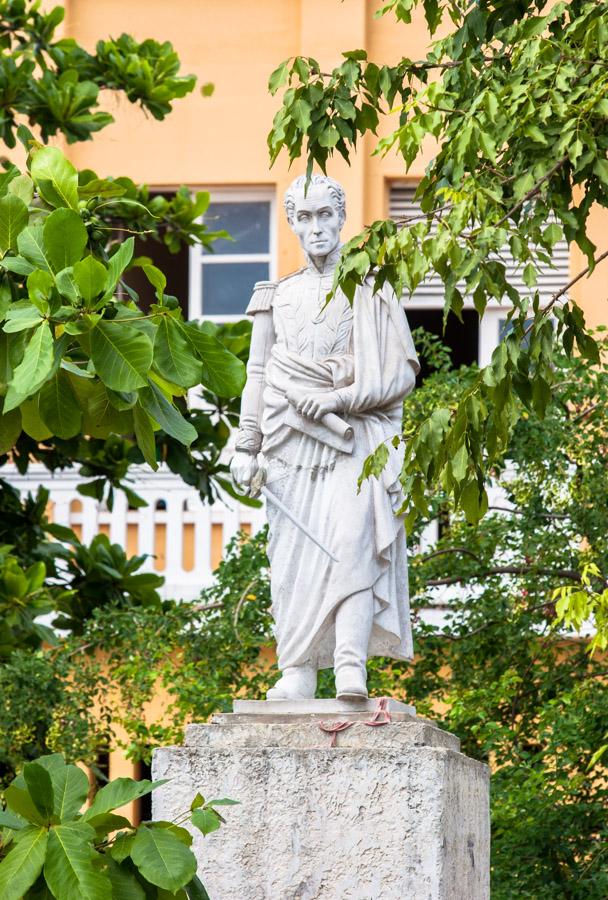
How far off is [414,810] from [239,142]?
11.1m

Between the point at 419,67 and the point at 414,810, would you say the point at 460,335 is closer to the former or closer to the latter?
the point at 419,67

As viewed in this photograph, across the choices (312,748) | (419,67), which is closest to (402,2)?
(419,67)

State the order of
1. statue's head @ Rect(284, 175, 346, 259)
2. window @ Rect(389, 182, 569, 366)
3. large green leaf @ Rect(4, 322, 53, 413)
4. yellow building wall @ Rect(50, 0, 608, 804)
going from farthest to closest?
1. yellow building wall @ Rect(50, 0, 608, 804)
2. window @ Rect(389, 182, 569, 366)
3. statue's head @ Rect(284, 175, 346, 259)
4. large green leaf @ Rect(4, 322, 53, 413)

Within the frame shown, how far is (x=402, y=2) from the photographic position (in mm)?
9383

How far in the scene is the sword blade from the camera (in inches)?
352

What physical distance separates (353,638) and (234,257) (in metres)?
10.2

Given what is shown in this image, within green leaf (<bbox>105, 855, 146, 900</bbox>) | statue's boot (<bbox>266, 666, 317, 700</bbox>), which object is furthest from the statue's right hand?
green leaf (<bbox>105, 855, 146, 900</bbox>)

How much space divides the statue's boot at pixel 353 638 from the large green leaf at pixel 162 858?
8.52ft

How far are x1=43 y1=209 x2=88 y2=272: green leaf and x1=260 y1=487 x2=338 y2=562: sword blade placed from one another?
3144mm

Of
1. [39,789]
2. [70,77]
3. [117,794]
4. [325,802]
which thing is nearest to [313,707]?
[325,802]

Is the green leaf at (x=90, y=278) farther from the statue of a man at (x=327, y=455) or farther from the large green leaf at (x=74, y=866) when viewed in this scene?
the statue of a man at (x=327, y=455)

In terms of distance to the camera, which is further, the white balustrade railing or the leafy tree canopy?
the white balustrade railing

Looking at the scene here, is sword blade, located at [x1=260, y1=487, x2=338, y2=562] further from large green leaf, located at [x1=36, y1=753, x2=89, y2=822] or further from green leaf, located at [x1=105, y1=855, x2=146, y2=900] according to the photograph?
green leaf, located at [x1=105, y1=855, x2=146, y2=900]

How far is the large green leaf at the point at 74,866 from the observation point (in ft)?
18.9
